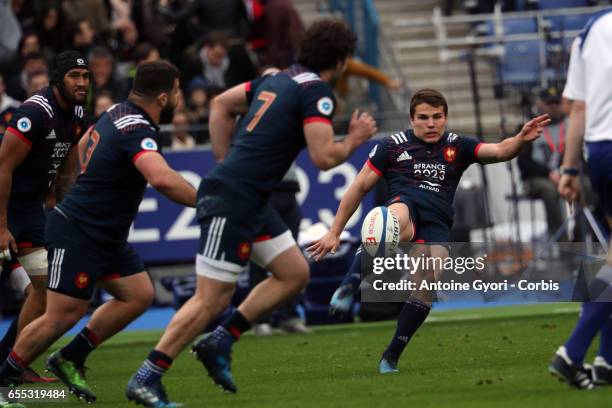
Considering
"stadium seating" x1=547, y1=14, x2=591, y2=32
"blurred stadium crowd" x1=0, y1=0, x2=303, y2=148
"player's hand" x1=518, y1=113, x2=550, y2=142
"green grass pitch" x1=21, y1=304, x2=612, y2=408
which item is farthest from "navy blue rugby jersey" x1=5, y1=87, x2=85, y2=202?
"stadium seating" x1=547, y1=14, x2=591, y2=32

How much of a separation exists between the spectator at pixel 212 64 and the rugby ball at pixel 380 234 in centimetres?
1079

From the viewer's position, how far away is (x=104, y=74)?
1878 centimetres

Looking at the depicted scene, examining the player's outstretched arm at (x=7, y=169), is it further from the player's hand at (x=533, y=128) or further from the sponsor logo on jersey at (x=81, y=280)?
the player's hand at (x=533, y=128)

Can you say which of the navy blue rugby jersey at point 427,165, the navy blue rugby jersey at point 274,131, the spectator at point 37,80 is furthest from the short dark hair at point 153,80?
the spectator at point 37,80

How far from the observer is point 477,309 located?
54.4 ft

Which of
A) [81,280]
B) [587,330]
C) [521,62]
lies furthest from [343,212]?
[521,62]

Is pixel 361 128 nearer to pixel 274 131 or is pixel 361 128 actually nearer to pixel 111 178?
pixel 274 131

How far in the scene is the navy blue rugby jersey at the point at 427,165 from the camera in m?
10.1

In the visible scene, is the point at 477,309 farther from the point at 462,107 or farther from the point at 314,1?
the point at 314,1

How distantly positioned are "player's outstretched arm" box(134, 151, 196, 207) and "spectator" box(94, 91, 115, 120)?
872cm

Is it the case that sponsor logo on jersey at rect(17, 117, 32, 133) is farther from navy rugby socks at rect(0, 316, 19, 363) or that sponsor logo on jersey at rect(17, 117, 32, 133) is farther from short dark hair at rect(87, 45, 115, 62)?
short dark hair at rect(87, 45, 115, 62)

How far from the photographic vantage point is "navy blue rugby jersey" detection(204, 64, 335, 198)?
8102 mm

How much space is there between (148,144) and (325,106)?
44.8 inches

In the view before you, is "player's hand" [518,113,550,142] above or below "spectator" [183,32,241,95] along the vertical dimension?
above
